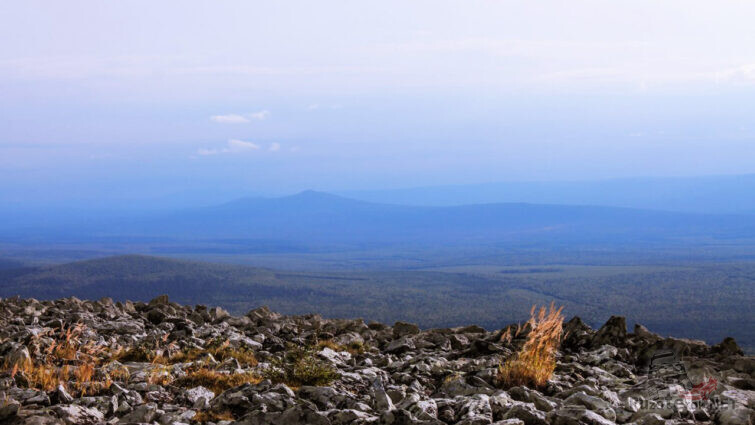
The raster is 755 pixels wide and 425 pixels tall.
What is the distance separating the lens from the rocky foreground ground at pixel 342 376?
719 centimetres

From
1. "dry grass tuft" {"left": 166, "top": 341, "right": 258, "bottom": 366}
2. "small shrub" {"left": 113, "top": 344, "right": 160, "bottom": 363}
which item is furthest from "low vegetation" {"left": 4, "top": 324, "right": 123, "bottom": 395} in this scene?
"dry grass tuft" {"left": 166, "top": 341, "right": 258, "bottom": 366}

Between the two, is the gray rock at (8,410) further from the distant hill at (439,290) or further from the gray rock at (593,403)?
the distant hill at (439,290)

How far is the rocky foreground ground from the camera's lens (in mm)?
7191

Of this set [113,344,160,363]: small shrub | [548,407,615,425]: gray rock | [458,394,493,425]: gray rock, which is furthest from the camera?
[113,344,160,363]: small shrub

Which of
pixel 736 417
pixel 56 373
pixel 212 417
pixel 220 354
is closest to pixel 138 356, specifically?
pixel 220 354

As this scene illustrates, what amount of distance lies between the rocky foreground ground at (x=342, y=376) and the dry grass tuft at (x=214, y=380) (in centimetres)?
2

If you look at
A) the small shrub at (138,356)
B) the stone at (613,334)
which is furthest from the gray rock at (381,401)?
the stone at (613,334)

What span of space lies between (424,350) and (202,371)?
4.15m

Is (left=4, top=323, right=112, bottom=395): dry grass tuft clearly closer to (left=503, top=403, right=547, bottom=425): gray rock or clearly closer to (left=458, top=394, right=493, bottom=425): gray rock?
(left=458, top=394, right=493, bottom=425): gray rock

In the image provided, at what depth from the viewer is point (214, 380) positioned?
30.2 ft

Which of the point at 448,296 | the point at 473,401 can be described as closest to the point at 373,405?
the point at 473,401

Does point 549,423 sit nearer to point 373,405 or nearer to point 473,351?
point 373,405

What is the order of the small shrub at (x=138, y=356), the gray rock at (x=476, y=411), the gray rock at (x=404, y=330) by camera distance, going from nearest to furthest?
1. the gray rock at (x=476, y=411)
2. the small shrub at (x=138, y=356)
3. the gray rock at (x=404, y=330)

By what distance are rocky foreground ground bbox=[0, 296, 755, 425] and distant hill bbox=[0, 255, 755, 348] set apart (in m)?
31.1
